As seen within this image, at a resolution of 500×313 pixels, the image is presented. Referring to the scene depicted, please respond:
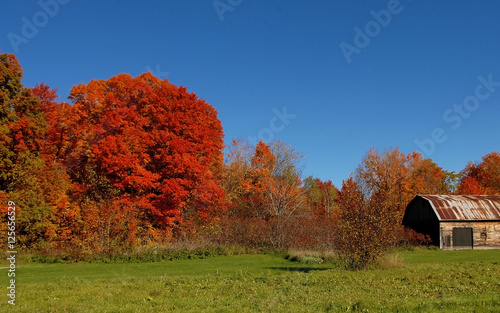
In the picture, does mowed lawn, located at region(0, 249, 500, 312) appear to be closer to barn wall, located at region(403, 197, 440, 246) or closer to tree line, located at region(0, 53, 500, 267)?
tree line, located at region(0, 53, 500, 267)

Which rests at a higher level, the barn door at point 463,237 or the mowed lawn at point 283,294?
the barn door at point 463,237

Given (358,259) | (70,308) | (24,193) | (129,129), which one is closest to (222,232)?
(129,129)

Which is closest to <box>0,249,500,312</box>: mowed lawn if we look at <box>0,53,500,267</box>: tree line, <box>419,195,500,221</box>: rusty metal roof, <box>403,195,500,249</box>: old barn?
<box>0,53,500,267</box>: tree line

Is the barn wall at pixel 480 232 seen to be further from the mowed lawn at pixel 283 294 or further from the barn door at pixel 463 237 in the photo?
the mowed lawn at pixel 283 294

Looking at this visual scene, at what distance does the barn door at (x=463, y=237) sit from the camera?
39312 millimetres

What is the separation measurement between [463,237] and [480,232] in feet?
5.59

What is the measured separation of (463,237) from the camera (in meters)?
39.5

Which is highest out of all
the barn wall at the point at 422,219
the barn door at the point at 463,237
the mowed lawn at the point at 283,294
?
the barn wall at the point at 422,219

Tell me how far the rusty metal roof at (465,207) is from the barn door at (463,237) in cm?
109

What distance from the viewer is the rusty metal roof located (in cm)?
3962

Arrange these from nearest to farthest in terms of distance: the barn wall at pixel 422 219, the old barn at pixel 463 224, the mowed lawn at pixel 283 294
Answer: the mowed lawn at pixel 283 294 → the old barn at pixel 463 224 → the barn wall at pixel 422 219

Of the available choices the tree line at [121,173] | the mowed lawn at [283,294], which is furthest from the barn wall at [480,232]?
the mowed lawn at [283,294]

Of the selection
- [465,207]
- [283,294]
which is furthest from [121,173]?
[465,207]

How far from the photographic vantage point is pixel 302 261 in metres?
23.2
